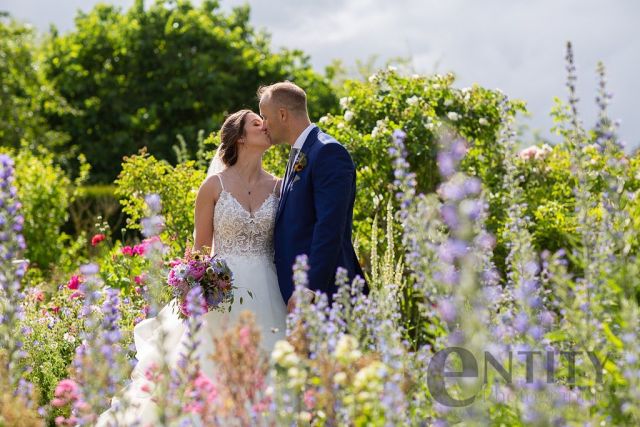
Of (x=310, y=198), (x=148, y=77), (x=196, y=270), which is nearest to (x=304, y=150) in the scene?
(x=310, y=198)

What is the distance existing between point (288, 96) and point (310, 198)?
657mm

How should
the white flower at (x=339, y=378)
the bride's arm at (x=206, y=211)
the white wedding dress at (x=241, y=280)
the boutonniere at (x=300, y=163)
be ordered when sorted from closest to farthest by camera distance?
the white flower at (x=339, y=378) < the boutonniere at (x=300, y=163) < the white wedding dress at (x=241, y=280) < the bride's arm at (x=206, y=211)

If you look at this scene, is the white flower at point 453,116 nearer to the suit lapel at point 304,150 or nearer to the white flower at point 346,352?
the suit lapel at point 304,150

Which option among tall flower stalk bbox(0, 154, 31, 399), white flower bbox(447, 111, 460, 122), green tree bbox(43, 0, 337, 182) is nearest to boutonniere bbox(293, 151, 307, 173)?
tall flower stalk bbox(0, 154, 31, 399)

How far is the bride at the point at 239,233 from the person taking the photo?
547 centimetres

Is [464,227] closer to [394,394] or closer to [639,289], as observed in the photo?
[394,394]

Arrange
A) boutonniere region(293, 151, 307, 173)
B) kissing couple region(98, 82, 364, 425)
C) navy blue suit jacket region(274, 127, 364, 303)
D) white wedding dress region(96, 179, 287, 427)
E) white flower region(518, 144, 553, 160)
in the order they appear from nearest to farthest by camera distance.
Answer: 1. navy blue suit jacket region(274, 127, 364, 303)
2. kissing couple region(98, 82, 364, 425)
3. boutonniere region(293, 151, 307, 173)
4. white wedding dress region(96, 179, 287, 427)
5. white flower region(518, 144, 553, 160)

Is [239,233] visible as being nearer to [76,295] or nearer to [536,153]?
[76,295]

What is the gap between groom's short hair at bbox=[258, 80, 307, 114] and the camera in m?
5.34

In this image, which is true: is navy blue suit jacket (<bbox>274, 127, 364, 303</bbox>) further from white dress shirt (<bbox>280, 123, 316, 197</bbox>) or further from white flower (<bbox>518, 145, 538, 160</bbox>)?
white flower (<bbox>518, 145, 538, 160</bbox>)

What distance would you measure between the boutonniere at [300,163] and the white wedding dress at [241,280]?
19.0 inches

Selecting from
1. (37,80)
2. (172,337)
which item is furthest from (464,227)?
(37,80)

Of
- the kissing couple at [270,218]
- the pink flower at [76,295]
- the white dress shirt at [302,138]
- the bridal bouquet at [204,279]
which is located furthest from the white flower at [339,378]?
the pink flower at [76,295]

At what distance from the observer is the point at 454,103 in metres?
9.46
